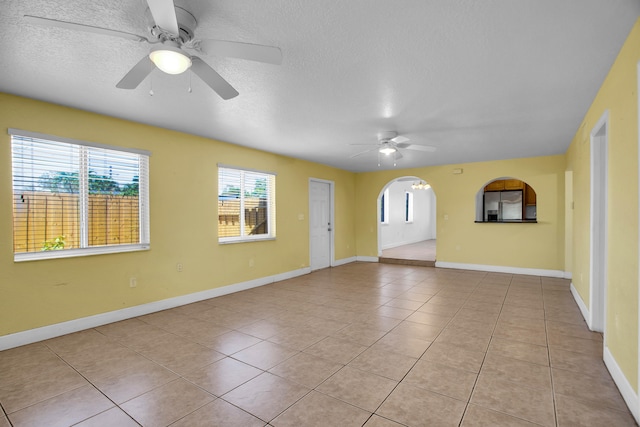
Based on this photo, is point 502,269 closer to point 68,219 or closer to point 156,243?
point 156,243

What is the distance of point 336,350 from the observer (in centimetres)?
289

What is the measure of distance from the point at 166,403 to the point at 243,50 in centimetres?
231

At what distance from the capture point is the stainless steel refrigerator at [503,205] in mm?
8758

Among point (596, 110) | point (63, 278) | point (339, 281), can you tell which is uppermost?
point (596, 110)

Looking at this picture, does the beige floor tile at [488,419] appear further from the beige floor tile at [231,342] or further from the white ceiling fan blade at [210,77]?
the white ceiling fan blade at [210,77]

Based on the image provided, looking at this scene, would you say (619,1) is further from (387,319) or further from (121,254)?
(121,254)

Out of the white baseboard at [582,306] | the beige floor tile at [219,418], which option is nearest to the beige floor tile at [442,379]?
the beige floor tile at [219,418]

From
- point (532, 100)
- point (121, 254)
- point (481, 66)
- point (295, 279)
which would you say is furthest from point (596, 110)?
point (121, 254)

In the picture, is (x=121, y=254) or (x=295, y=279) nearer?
(x=121, y=254)

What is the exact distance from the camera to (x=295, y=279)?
607 cm

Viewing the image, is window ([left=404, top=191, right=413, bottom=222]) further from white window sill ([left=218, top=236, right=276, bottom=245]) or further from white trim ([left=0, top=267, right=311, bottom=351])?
white trim ([left=0, top=267, right=311, bottom=351])

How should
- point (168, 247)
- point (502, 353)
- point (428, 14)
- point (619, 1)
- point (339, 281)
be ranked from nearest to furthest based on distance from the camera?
point (619, 1)
point (428, 14)
point (502, 353)
point (168, 247)
point (339, 281)

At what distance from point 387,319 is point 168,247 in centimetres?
300

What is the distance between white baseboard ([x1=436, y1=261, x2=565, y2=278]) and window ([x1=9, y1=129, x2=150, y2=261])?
611 centimetres
